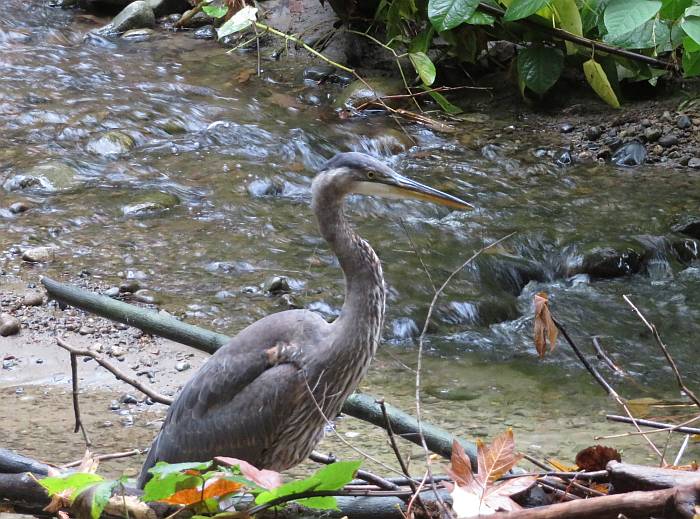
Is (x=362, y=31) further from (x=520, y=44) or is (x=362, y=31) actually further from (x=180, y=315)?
(x=180, y=315)

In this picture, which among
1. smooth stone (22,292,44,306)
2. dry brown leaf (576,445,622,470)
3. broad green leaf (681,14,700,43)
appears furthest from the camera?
broad green leaf (681,14,700,43)

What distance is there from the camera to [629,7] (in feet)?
20.6

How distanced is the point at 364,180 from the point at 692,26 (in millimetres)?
3343

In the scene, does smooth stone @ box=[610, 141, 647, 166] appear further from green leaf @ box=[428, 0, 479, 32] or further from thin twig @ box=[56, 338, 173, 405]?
thin twig @ box=[56, 338, 173, 405]

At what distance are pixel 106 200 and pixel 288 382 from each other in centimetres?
451

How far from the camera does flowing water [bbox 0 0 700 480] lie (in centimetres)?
557

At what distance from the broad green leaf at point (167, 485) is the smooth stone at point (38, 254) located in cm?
443

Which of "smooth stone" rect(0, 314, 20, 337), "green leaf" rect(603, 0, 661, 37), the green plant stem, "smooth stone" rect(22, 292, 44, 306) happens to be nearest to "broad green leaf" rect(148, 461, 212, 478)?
"smooth stone" rect(0, 314, 20, 337)

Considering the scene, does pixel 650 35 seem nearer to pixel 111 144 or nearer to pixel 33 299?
pixel 111 144

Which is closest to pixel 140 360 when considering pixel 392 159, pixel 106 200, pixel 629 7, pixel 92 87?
pixel 106 200

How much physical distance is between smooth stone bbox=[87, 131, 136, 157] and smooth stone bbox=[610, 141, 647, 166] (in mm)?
4428

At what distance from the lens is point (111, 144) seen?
344 inches

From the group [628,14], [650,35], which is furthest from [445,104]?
[628,14]

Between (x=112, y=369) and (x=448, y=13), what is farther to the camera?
(x=448, y=13)
